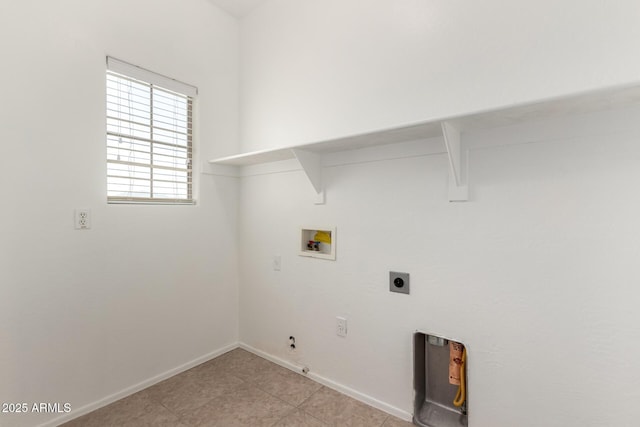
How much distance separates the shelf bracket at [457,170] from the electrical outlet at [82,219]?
209 centimetres

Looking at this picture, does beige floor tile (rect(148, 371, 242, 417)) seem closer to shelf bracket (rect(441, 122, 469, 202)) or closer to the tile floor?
the tile floor

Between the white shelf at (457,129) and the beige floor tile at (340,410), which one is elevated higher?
the white shelf at (457,129)

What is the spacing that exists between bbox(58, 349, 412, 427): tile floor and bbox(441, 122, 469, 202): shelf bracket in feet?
4.32

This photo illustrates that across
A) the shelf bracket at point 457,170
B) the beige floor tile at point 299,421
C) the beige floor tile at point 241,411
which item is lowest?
the beige floor tile at point 241,411

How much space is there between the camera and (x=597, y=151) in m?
1.25

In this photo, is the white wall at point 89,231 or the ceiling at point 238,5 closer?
the white wall at point 89,231

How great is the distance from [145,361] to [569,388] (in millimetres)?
2470

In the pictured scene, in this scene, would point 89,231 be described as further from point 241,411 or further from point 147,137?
point 241,411

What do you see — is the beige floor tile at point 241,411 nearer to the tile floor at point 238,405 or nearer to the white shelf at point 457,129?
the tile floor at point 238,405

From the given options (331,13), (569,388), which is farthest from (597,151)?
(331,13)

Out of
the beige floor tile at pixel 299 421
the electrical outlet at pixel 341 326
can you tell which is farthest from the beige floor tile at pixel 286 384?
the electrical outlet at pixel 341 326

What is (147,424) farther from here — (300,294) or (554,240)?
(554,240)

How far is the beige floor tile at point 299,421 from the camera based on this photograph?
171cm

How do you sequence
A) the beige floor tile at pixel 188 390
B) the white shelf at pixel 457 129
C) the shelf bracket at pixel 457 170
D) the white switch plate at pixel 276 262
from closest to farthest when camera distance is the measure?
the white shelf at pixel 457 129 < the shelf bracket at pixel 457 170 < the beige floor tile at pixel 188 390 < the white switch plate at pixel 276 262
